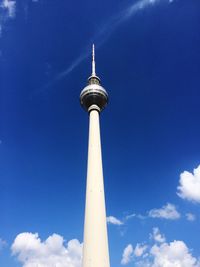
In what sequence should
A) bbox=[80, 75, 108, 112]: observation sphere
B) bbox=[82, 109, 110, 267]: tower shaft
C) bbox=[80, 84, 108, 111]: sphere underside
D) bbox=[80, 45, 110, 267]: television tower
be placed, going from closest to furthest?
bbox=[82, 109, 110, 267]: tower shaft, bbox=[80, 45, 110, 267]: television tower, bbox=[80, 75, 108, 112]: observation sphere, bbox=[80, 84, 108, 111]: sphere underside

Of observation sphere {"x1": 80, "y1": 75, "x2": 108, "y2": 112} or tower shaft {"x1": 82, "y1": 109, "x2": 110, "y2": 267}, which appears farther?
observation sphere {"x1": 80, "y1": 75, "x2": 108, "y2": 112}

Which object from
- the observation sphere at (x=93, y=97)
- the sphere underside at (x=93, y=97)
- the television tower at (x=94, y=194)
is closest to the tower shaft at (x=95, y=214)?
the television tower at (x=94, y=194)

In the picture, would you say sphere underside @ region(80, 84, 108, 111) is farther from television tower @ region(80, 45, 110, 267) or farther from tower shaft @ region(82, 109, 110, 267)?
tower shaft @ region(82, 109, 110, 267)

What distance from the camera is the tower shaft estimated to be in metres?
47.7

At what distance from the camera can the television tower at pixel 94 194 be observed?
1891 inches

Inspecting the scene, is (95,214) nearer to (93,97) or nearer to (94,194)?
(94,194)

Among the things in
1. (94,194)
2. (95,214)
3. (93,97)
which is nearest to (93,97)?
(93,97)

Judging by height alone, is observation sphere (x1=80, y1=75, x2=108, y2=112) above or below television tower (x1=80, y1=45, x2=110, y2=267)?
above

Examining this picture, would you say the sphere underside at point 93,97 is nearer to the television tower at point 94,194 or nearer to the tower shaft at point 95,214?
the television tower at point 94,194

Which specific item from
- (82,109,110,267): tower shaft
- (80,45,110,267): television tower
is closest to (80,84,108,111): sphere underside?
(80,45,110,267): television tower

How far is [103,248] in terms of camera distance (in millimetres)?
48844

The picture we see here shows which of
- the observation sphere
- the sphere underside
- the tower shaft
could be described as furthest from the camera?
the sphere underside

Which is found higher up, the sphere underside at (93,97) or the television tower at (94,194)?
the sphere underside at (93,97)

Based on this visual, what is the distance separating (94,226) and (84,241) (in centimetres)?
311
